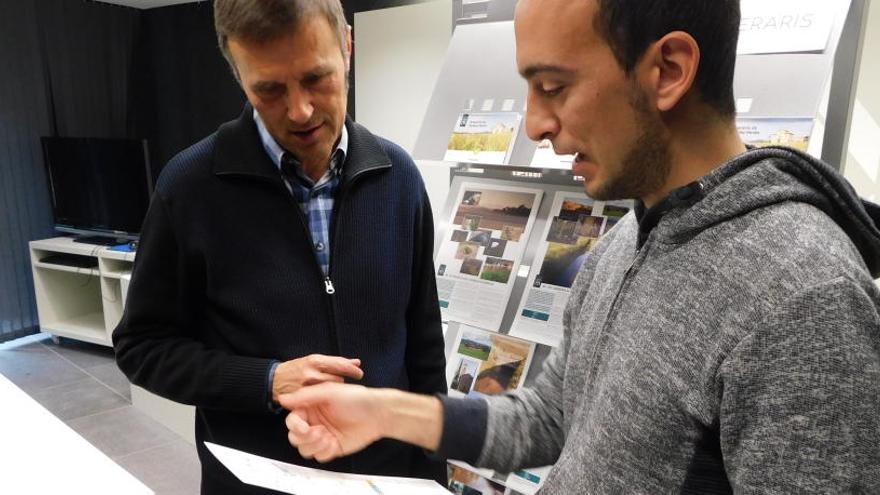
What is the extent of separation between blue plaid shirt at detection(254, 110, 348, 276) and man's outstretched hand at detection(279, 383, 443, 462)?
0.30m

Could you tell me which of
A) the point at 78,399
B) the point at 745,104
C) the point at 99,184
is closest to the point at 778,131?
the point at 745,104

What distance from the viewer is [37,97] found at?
4.64 metres

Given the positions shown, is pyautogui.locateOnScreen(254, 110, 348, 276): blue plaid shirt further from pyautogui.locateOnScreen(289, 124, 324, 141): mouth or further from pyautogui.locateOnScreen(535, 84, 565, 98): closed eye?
pyautogui.locateOnScreen(535, 84, 565, 98): closed eye

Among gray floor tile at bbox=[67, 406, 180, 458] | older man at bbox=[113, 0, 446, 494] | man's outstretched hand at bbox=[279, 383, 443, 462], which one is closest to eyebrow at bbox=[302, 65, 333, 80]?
older man at bbox=[113, 0, 446, 494]

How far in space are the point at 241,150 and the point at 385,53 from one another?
2.85 meters

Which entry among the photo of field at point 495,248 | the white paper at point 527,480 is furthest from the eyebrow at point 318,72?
the white paper at point 527,480

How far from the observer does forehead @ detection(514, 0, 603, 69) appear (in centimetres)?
74

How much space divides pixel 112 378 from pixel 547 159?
3687mm

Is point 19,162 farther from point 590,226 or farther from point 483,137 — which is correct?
point 590,226

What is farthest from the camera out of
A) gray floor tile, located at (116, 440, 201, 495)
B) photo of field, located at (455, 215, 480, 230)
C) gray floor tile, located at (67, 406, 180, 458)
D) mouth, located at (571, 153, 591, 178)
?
gray floor tile, located at (67, 406, 180, 458)

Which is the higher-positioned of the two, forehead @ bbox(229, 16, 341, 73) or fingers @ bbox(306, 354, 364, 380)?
forehead @ bbox(229, 16, 341, 73)

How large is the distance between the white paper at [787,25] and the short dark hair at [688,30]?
590 millimetres

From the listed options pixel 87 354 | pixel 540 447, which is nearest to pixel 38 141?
pixel 87 354

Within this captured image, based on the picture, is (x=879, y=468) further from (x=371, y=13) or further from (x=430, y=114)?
(x=371, y=13)
